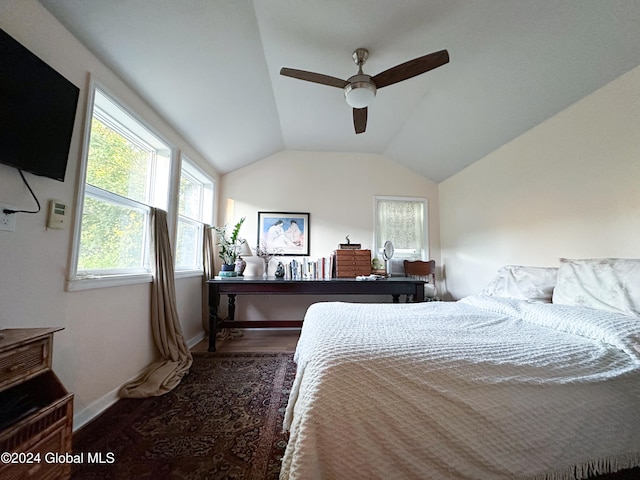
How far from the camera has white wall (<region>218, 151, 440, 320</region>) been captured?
11.7 ft

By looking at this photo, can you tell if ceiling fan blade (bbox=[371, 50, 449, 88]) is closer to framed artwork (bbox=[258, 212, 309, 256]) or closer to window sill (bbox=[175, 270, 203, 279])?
framed artwork (bbox=[258, 212, 309, 256])

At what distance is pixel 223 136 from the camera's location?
2.81m

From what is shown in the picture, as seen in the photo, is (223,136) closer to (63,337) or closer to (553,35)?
(63,337)

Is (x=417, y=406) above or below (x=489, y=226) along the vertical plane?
below

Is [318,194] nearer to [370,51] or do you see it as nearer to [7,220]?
[370,51]

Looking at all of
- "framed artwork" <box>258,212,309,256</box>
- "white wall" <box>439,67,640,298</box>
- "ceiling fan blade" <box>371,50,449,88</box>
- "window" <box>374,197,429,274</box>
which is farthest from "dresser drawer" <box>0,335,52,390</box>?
"window" <box>374,197,429,274</box>

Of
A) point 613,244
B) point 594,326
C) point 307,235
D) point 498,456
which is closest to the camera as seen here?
point 498,456

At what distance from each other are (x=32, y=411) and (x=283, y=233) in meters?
2.80

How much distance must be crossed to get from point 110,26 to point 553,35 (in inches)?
106

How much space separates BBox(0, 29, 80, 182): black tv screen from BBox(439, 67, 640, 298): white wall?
3331mm

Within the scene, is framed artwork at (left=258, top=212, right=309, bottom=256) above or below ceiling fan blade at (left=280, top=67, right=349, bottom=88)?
below

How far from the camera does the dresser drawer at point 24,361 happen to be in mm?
877

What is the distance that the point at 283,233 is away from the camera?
3584 mm

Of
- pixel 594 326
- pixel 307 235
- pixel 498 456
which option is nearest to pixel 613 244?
pixel 594 326
